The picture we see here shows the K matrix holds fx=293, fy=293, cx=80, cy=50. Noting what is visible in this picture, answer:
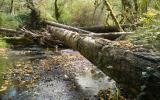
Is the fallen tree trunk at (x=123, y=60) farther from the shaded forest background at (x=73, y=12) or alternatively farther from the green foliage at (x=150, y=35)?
the shaded forest background at (x=73, y=12)

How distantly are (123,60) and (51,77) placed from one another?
3226 mm

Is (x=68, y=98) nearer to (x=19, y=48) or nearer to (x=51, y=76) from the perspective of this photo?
(x=51, y=76)

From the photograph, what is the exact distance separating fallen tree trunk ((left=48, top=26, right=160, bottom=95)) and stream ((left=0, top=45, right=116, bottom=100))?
2.23ft

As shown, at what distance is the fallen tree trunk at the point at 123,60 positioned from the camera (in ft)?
14.1

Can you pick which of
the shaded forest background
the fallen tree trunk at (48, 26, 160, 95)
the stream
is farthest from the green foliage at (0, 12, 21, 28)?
the fallen tree trunk at (48, 26, 160, 95)

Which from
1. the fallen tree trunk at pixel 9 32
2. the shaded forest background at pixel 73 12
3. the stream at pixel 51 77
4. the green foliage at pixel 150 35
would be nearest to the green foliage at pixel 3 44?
the fallen tree trunk at pixel 9 32

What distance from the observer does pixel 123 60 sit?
500cm

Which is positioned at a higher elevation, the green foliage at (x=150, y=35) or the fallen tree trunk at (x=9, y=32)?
the green foliage at (x=150, y=35)

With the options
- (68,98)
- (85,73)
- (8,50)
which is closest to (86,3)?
(8,50)

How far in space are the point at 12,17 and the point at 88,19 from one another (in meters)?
5.51

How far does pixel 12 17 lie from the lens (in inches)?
697

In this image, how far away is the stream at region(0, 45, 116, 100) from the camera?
630 cm

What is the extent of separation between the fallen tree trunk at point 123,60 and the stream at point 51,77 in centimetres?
68

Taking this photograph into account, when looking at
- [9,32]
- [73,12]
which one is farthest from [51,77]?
[73,12]
